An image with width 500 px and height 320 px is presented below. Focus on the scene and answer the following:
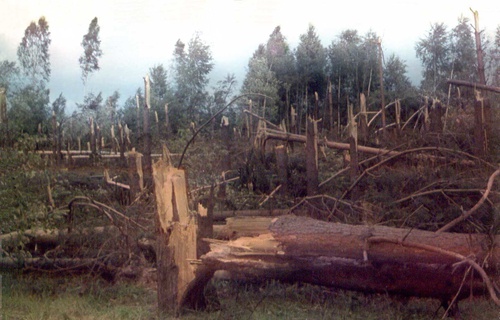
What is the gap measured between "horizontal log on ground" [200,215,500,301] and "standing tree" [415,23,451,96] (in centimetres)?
352

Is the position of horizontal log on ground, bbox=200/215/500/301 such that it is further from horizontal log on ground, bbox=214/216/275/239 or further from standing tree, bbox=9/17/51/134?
standing tree, bbox=9/17/51/134

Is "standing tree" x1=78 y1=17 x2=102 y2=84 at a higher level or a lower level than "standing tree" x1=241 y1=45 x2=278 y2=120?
higher

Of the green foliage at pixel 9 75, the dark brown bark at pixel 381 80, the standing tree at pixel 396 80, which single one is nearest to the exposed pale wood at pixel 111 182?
the green foliage at pixel 9 75

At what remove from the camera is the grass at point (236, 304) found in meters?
4.54

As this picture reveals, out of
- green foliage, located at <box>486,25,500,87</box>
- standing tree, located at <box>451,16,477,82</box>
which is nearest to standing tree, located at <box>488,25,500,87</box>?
green foliage, located at <box>486,25,500,87</box>

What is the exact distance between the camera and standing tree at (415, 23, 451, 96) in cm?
707

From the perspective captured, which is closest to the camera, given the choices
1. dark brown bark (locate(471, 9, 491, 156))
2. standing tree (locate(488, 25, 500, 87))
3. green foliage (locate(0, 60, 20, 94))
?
green foliage (locate(0, 60, 20, 94))

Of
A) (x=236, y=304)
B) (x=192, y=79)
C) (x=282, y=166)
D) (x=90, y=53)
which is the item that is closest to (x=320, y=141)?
(x=282, y=166)

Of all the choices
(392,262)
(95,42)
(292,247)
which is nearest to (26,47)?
(95,42)

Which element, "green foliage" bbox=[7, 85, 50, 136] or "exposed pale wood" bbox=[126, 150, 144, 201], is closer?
"green foliage" bbox=[7, 85, 50, 136]

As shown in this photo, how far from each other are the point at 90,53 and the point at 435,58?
4.41m

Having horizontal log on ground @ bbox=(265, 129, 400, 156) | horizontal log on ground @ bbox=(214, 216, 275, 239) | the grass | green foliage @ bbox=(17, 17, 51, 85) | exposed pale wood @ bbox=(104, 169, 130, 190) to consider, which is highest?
green foliage @ bbox=(17, 17, 51, 85)

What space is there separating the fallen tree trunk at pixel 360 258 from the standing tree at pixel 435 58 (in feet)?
11.5

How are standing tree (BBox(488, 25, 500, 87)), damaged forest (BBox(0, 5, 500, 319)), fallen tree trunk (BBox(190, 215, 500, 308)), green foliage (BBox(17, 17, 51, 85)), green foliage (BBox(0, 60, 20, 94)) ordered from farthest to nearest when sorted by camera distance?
1. standing tree (BBox(488, 25, 500, 87))
2. green foliage (BBox(0, 60, 20, 94))
3. green foliage (BBox(17, 17, 51, 85))
4. damaged forest (BBox(0, 5, 500, 319))
5. fallen tree trunk (BBox(190, 215, 500, 308))
